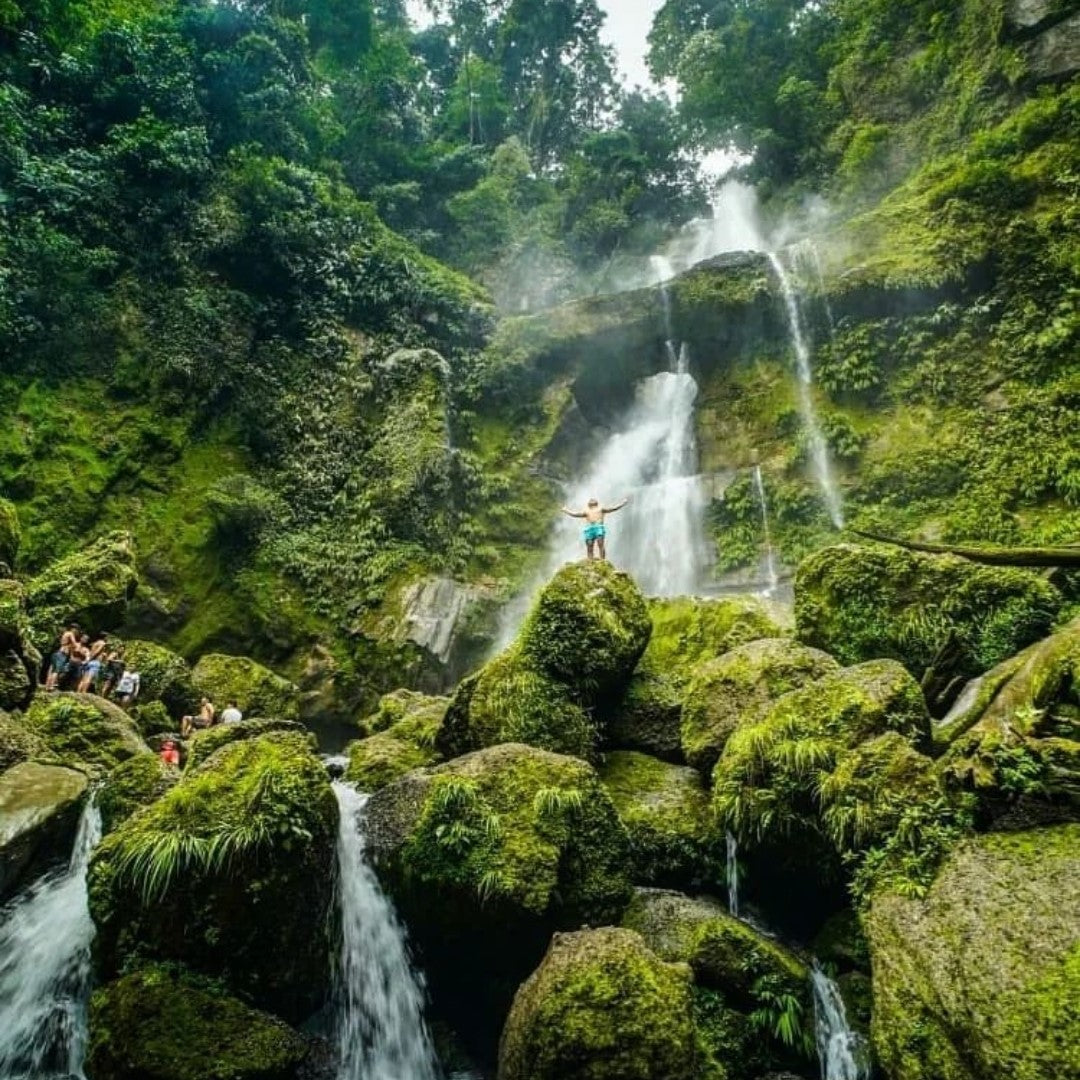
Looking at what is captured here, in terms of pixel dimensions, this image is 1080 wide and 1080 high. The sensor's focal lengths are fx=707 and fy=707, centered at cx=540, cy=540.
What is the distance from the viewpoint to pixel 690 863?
6371mm

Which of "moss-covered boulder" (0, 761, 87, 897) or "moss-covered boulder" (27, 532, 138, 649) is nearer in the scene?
"moss-covered boulder" (0, 761, 87, 897)

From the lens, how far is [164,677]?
1316 cm

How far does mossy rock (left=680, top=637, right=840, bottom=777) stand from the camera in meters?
7.17

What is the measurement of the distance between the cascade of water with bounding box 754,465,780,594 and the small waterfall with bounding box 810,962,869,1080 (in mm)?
12934

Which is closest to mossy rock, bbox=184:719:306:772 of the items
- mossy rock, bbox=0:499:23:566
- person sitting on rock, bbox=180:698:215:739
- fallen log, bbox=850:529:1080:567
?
person sitting on rock, bbox=180:698:215:739

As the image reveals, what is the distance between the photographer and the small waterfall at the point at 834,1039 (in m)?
4.60

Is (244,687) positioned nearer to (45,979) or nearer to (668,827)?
(45,979)

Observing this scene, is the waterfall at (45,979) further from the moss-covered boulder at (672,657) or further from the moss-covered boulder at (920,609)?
the moss-covered boulder at (920,609)

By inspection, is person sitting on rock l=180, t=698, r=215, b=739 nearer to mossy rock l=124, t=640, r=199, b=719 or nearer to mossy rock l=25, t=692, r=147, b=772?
mossy rock l=124, t=640, r=199, b=719

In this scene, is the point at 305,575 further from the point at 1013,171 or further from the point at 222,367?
the point at 1013,171

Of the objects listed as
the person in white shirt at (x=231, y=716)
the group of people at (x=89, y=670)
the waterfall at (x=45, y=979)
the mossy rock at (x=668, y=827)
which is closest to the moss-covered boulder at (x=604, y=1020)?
the mossy rock at (x=668, y=827)

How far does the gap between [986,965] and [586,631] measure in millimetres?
5002

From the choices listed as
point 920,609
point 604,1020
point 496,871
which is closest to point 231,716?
point 496,871

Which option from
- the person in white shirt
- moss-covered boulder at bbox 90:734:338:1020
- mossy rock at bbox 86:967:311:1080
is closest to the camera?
mossy rock at bbox 86:967:311:1080
